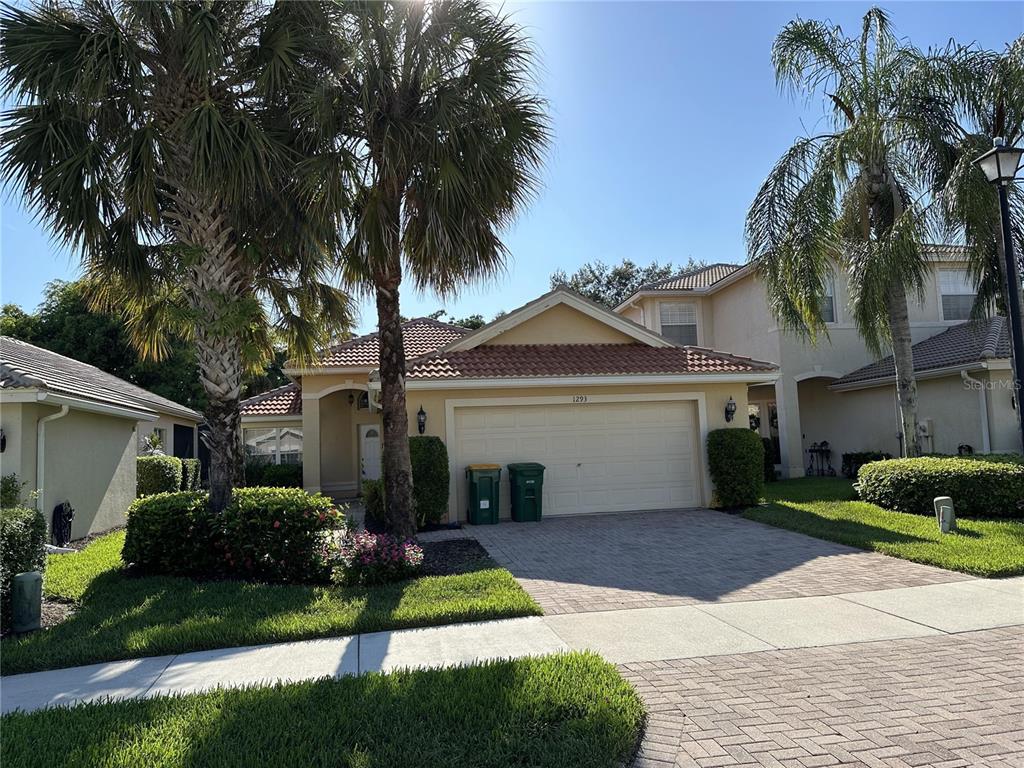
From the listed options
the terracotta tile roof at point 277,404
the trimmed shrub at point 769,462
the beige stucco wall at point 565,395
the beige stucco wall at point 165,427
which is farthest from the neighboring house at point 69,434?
the trimmed shrub at point 769,462

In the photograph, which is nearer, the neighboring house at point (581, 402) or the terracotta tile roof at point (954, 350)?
the neighboring house at point (581, 402)

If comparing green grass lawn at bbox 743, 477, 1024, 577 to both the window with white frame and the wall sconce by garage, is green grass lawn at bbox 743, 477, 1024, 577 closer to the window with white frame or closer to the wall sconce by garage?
the wall sconce by garage

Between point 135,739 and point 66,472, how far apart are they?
10136 mm

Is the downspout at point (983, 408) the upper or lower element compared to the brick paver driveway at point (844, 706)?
upper

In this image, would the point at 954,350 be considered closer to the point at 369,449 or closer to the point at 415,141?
the point at 415,141

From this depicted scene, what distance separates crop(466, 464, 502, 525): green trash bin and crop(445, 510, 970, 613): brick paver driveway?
39 centimetres

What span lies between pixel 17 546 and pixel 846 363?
2094 cm

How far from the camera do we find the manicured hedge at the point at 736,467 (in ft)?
44.4

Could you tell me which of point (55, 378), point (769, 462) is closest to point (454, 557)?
point (55, 378)

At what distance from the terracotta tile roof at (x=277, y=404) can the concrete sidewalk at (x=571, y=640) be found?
15319 mm

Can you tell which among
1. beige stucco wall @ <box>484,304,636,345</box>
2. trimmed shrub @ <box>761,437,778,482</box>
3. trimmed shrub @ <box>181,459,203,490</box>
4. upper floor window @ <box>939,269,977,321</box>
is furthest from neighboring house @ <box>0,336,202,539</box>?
upper floor window @ <box>939,269,977,321</box>

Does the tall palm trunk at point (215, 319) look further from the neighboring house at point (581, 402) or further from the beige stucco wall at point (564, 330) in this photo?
the beige stucco wall at point (564, 330)

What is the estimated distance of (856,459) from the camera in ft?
62.1

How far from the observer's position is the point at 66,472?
1203 centimetres
